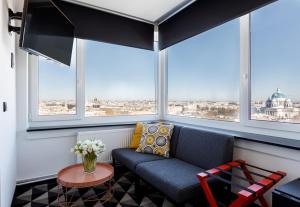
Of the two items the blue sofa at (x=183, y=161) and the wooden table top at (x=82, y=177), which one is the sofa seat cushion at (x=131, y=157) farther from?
the wooden table top at (x=82, y=177)

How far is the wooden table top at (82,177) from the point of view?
187 centimetres

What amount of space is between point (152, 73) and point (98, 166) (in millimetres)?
2098

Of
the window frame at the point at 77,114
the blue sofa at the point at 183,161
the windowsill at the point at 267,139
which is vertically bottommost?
the blue sofa at the point at 183,161

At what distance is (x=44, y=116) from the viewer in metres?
2.86

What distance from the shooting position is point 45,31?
183 centimetres

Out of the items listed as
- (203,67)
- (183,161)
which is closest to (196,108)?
(203,67)

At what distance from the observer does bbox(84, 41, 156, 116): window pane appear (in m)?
3.21

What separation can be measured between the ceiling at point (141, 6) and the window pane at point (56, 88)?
86 centimetres

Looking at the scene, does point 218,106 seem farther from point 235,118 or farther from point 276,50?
point 276,50

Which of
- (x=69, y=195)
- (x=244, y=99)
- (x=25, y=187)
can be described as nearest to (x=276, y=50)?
(x=244, y=99)

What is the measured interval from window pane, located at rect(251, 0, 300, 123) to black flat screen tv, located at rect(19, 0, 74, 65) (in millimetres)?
2186

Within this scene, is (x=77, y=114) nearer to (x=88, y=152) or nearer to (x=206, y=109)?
(x=88, y=152)

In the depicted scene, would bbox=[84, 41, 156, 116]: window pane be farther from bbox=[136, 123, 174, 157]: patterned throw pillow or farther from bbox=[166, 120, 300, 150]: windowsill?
bbox=[166, 120, 300, 150]: windowsill

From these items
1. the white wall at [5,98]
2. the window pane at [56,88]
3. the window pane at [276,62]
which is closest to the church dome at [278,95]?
the window pane at [276,62]
